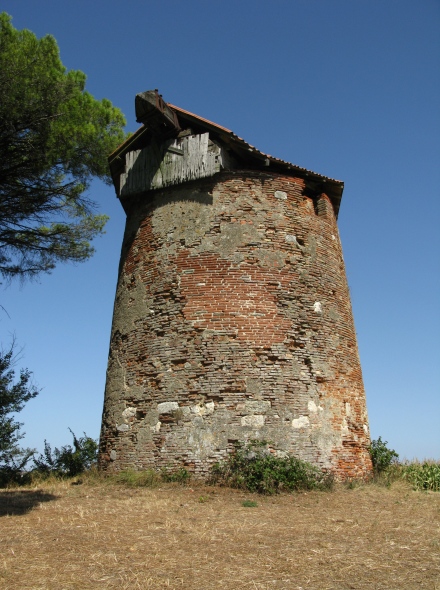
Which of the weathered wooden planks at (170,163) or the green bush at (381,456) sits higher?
the weathered wooden planks at (170,163)

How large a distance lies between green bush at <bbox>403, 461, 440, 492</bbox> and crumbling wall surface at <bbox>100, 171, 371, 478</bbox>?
4.07 ft

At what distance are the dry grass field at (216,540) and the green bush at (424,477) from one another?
1372 millimetres

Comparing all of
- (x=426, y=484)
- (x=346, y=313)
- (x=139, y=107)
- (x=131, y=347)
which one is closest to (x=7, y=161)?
(x=139, y=107)

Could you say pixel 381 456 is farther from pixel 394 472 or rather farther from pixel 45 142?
pixel 45 142

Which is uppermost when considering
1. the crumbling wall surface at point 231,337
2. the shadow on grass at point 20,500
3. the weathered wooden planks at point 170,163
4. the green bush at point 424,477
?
the weathered wooden planks at point 170,163

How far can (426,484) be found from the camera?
34.3ft

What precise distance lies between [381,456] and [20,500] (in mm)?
6689

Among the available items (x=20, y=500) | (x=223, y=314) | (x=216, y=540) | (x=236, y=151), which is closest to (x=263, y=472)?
(x=216, y=540)

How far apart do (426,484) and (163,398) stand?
5.52 m

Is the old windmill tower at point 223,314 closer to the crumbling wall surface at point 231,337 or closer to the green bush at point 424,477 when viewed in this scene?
the crumbling wall surface at point 231,337

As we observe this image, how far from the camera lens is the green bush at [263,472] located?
8.40 metres

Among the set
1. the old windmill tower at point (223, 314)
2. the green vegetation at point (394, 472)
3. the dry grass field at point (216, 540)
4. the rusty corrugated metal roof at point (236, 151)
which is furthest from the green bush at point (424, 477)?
the rusty corrugated metal roof at point (236, 151)

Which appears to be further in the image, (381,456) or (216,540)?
(381,456)

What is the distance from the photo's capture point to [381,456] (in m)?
10.4
